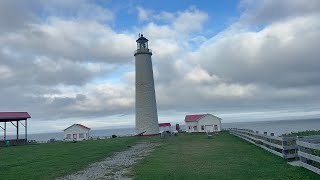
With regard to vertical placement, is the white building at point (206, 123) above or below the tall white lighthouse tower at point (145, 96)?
below

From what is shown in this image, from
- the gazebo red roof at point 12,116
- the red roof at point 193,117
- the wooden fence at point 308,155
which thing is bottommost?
the wooden fence at point 308,155

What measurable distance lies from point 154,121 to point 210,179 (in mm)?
38696

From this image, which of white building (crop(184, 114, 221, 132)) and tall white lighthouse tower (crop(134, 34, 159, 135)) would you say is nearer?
tall white lighthouse tower (crop(134, 34, 159, 135))

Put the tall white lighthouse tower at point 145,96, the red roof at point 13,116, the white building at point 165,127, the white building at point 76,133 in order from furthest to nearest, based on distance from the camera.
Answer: the white building at point 165,127, the white building at point 76,133, the tall white lighthouse tower at point 145,96, the red roof at point 13,116

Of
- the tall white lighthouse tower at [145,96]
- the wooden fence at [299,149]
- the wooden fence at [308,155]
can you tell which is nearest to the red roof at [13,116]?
the tall white lighthouse tower at [145,96]

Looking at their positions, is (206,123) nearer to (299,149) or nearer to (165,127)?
(165,127)

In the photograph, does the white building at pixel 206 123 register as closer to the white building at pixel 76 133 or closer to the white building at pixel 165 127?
the white building at pixel 165 127

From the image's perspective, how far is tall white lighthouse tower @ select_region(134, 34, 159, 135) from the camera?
49562mm

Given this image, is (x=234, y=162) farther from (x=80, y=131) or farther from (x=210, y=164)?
(x=80, y=131)

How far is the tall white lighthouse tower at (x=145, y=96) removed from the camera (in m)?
49.6

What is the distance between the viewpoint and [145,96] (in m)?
49.7

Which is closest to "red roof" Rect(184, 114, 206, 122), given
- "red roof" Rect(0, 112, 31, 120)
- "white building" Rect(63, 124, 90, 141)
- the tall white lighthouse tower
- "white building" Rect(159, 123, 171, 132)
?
"white building" Rect(159, 123, 171, 132)

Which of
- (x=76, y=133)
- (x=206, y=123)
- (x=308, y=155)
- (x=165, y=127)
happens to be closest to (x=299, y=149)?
(x=308, y=155)

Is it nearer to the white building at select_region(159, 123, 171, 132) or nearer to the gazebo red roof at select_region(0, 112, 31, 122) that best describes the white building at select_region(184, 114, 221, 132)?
the white building at select_region(159, 123, 171, 132)
